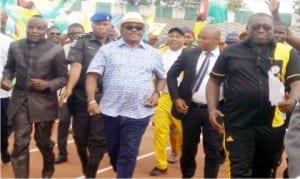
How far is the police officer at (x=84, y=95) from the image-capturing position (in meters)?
6.79

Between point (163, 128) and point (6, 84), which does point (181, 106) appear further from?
point (6, 84)

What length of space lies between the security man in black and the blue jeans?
928 mm

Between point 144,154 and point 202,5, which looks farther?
point 202,5

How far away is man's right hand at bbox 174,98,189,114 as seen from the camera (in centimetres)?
678

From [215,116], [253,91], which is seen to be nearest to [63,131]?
[215,116]

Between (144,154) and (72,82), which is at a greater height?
(72,82)

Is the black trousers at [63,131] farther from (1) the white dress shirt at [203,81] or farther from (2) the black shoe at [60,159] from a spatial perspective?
(1) the white dress shirt at [203,81]

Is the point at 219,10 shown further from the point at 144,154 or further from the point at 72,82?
the point at 72,82

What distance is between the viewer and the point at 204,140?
6.76 meters

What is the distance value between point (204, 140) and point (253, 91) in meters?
1.47

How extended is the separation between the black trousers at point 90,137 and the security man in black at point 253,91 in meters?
1.68

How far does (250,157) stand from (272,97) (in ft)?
1.86

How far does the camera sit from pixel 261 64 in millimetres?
5445

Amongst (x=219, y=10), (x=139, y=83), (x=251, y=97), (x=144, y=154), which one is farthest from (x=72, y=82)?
(x=219, y=10)
